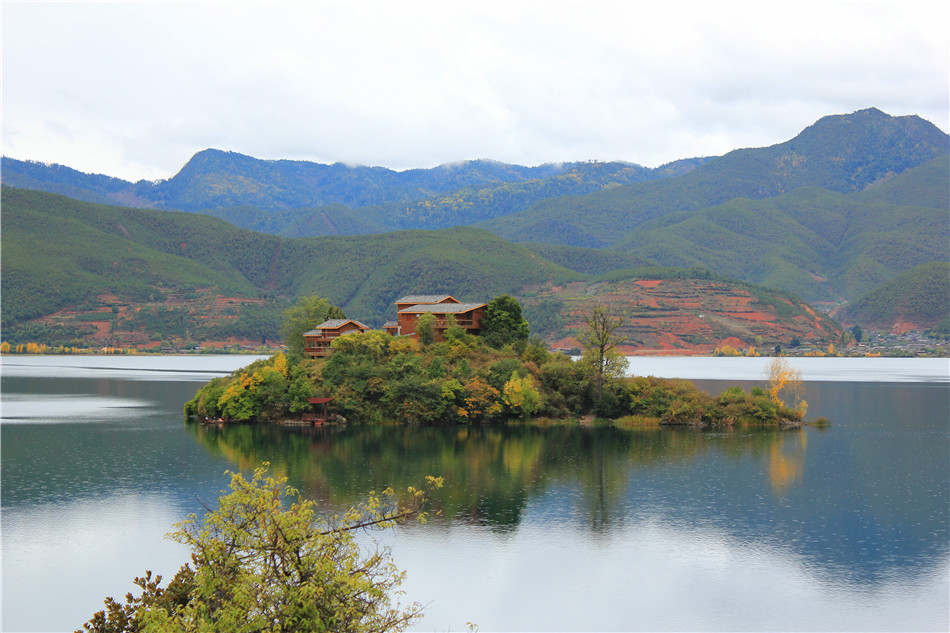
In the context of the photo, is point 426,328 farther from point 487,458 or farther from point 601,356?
point 487,458

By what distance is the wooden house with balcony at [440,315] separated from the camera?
77.9 metres

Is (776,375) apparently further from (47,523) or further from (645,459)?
(47,523)

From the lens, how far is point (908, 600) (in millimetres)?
28953

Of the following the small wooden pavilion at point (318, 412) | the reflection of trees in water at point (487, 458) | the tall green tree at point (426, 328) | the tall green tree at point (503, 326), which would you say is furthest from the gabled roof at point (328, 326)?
the tall green tree at point (503, 326)

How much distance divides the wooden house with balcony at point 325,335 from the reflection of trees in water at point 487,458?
996cm

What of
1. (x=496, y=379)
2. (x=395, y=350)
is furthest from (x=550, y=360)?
(x=395, y=350)

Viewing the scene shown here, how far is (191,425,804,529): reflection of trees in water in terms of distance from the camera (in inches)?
1688

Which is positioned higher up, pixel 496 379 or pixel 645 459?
pixel 496 379

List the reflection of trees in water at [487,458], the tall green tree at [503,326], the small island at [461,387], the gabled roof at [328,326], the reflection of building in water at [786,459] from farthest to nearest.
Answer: the tall green tree at [503,326] < the gabled roof at [328,326] < the small island at [461,387] < the reflection of building in water at [786,459] < the reflection of trees in water at [487,458]

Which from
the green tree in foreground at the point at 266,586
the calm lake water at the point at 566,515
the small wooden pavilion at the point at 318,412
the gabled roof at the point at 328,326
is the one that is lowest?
the calm lake water at the point at 566,515

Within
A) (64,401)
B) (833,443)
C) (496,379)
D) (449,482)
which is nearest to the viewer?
(449,482)

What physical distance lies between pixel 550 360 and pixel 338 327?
20.7 metres

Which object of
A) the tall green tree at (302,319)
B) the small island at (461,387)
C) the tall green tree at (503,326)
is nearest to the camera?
the small island at (461,387)

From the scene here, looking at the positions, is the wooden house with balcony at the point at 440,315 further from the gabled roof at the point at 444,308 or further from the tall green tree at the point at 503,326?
the tall green tree at the point at 503,326
